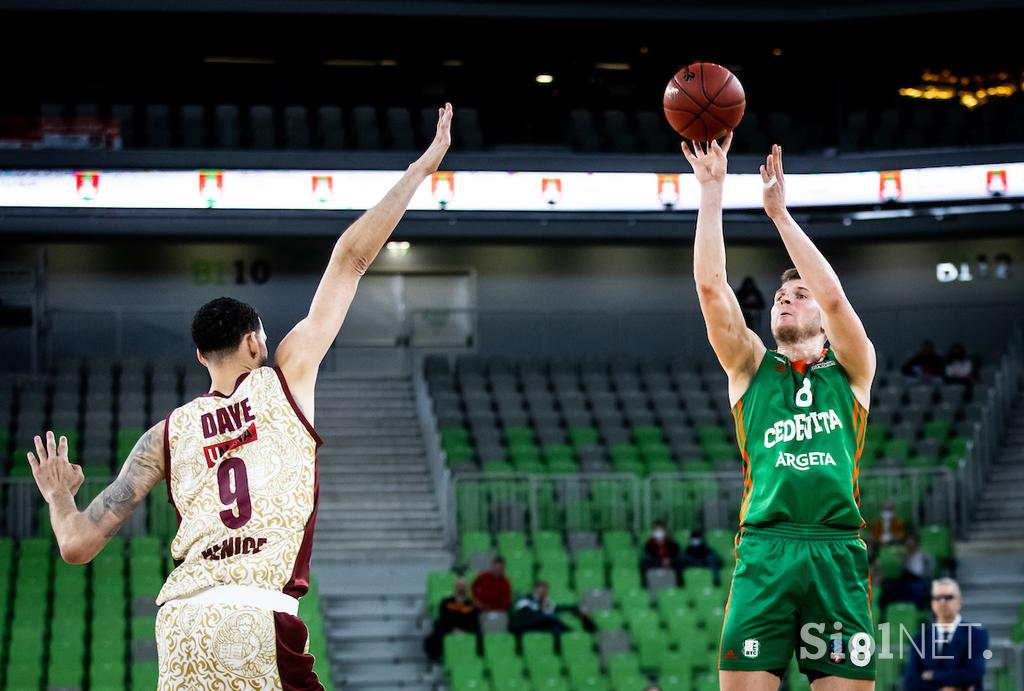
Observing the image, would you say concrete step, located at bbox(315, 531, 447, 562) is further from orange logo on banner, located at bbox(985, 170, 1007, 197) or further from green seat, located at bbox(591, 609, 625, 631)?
orange logo on banner, located at bbox(985, 170, 1007, 197)

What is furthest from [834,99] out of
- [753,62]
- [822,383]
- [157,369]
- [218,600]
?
[218,600]

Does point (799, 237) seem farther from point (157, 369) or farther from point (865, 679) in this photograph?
point (157, 369)

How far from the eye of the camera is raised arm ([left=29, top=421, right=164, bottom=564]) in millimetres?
3873

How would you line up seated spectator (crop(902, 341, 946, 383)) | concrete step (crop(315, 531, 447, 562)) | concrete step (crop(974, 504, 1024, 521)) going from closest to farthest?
concrete step (crop(315, 531, 447, 562))
concrete step (crop(974, 504, 1024, 521))
seated spectator (crop(902, 341, 946, 383))

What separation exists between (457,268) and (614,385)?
4943 millimetres

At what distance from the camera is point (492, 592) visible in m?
14.8

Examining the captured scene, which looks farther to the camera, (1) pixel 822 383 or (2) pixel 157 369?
(2) pixel 157 369

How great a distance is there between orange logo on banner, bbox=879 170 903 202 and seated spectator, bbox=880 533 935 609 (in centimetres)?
771

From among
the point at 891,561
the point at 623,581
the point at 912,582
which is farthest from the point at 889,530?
the point at 623,581

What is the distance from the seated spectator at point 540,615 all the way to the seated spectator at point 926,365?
9.60m

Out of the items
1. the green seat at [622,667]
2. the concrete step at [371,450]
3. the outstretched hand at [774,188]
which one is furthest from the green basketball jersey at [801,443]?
the concrete step at [371,450]

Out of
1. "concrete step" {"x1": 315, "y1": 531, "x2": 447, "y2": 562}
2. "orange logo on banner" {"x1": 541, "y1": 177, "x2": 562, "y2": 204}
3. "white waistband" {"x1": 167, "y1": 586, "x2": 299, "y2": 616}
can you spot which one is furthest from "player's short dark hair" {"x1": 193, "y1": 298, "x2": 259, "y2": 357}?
"orange logo on banner" {"x1": 541, "y1": 177, "x2": 562, "y2": 204}

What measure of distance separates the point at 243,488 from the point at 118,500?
1.19 feet

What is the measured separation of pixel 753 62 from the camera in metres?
26.9
